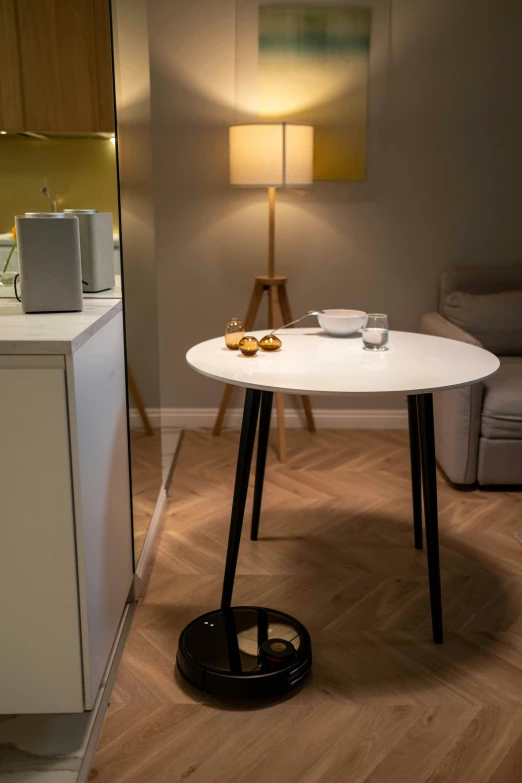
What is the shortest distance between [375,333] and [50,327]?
985 mm

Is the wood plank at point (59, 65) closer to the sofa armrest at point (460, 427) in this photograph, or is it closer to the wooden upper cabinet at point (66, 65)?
the wooden upper cabinet at point (66, 65)

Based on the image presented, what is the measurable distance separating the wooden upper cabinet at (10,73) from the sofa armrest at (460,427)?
175 centimetres

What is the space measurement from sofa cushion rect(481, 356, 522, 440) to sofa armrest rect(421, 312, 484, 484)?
3cm

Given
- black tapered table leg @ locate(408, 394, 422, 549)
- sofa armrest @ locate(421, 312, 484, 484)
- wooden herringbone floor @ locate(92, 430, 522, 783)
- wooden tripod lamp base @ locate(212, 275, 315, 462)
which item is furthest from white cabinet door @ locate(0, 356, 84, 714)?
wooden tripod lamp base @ locate(212, 275, 315, 462)

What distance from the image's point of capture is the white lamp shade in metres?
3.18

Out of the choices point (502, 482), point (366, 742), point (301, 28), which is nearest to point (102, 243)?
point (366, 742)

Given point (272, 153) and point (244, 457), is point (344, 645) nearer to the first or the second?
point (244, 457)

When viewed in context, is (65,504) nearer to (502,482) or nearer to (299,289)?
(502,482)

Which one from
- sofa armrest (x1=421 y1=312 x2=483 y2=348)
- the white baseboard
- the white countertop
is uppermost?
the white countertop

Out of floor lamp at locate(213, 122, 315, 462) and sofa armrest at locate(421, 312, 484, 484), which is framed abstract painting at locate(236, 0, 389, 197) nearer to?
floor lamp at locate(213, 122, 315, 462)

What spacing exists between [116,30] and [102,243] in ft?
1.81

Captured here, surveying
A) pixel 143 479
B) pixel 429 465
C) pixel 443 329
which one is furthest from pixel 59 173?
pixel 443 329

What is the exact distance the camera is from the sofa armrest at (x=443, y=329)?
9.55 feet

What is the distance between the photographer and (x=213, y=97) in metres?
3.52
